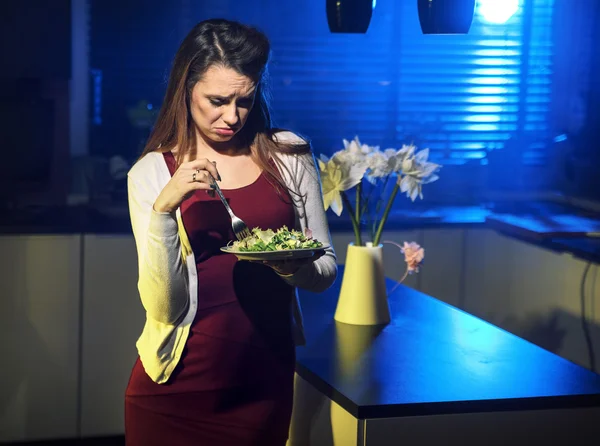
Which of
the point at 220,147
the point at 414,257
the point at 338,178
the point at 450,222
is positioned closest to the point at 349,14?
the point at 338,178

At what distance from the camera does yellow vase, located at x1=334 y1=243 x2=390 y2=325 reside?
2191 millimetres

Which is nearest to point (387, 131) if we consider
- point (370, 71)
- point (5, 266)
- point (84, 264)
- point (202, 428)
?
point (370, 71)

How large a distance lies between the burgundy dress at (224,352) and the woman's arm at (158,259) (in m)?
0.07

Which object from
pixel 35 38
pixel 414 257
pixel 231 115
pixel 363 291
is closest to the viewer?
pixel 231 115

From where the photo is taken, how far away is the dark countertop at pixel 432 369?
5.21 ft

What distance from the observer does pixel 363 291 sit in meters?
2.20

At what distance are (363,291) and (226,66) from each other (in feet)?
2.82

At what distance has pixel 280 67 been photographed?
3.68 m

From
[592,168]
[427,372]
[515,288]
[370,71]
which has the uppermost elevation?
[370,71]

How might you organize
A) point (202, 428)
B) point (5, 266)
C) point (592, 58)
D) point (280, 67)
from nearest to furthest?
point (202, 428) < point (5, 266) < point (280, 67) < point (592, 58)

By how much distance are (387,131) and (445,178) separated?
33 centimetres

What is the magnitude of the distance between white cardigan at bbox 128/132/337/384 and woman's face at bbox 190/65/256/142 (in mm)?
117

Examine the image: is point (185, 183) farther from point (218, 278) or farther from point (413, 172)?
point (413, 172)

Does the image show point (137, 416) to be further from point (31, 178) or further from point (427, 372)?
point (31, 178)
